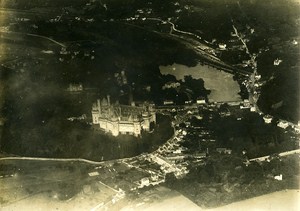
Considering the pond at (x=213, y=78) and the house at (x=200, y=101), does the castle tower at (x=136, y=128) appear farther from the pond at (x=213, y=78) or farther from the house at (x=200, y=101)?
the pond at (x=213, y=78)

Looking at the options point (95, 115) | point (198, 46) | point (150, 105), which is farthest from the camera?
point (198, 46)

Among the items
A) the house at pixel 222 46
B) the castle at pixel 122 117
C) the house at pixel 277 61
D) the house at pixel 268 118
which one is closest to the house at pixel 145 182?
the castle at pixel 122 117

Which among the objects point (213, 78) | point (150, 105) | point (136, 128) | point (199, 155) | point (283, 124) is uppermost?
point (213, 78)

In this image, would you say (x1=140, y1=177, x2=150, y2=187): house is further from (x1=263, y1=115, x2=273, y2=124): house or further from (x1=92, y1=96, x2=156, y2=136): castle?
(x1=263, y1=115, x2=273, y2=124): house

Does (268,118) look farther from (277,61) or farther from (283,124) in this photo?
(277,61)

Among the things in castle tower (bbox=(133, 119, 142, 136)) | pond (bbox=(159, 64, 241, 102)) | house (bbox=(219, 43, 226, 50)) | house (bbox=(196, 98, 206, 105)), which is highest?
house (bbox=(219, 43, 226, 50))

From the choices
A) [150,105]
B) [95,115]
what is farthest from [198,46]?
[95,115]

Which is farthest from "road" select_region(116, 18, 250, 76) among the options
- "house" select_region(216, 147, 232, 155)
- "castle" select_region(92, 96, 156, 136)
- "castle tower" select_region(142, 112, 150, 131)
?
"house" select_region(216, 147, 232, 155)
